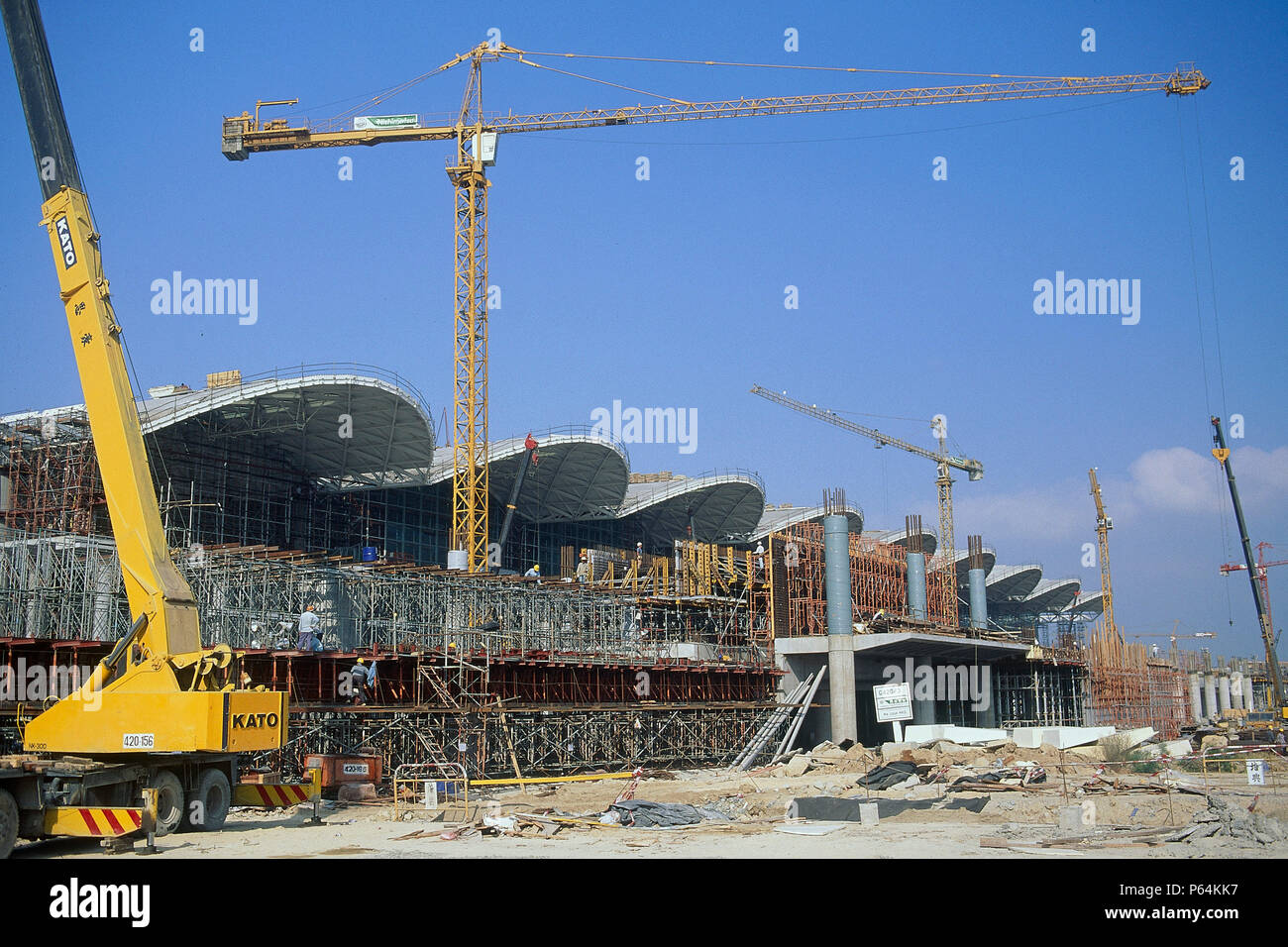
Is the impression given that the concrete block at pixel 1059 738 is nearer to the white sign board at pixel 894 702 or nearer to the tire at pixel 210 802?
the white sign board at pixel 894 702

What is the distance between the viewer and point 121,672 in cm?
1914

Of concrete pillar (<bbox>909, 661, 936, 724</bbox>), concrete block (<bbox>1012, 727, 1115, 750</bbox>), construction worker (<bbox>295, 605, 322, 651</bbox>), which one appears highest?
construction worker (<bbox>295, 605, 322, 651</bbox>)

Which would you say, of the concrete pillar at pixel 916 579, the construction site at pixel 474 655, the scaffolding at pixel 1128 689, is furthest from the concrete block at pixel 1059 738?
the scaffolding at pixel 1128 689

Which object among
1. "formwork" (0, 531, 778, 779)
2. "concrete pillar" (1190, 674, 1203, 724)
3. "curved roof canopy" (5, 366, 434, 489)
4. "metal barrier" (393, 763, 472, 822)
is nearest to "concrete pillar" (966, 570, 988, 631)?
"formwork" (0, 531, 778, 779)

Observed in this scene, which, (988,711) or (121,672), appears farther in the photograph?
(988,711)

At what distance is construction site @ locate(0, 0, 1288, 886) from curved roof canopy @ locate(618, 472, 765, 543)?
0.23m

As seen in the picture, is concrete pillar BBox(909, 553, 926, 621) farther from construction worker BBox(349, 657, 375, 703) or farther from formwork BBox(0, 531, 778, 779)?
construction worker BBox(349, 657, 375, 703)

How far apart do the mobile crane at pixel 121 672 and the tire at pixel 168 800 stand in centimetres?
2

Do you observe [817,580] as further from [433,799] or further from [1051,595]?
[1051,595]

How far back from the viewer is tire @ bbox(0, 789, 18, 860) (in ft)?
50.4

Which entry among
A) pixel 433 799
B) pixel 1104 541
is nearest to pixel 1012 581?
pixel 1104 541

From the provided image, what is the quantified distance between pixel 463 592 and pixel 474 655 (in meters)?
5.96

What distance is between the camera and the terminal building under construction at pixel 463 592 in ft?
109
